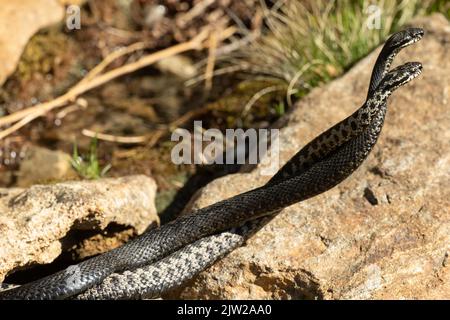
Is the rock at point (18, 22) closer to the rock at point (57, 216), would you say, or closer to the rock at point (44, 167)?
Result: the rock at point (44, 167)

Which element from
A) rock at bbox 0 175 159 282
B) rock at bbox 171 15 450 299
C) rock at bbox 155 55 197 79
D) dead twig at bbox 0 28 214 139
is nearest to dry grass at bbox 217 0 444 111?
rock at bbox 155 55 197 79

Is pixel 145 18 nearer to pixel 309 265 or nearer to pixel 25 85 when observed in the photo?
pixel 25 85

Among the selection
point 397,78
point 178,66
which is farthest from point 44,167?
point 397,78

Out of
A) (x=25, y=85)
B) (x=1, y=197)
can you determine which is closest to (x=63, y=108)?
(x=25, y=85)

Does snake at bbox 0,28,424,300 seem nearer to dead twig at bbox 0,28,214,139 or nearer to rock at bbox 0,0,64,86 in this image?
dead twig at bbox 0,28,214,139

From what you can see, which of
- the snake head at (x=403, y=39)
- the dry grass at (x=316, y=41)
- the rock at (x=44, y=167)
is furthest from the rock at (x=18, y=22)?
the snake head at (x=403, y=39)

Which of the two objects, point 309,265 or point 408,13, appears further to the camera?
point 408,13
